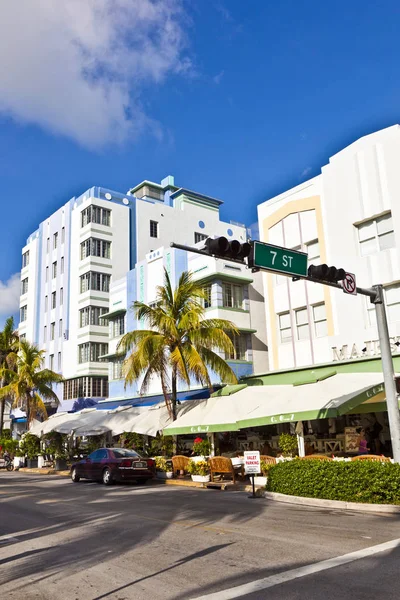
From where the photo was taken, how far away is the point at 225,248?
11.0m

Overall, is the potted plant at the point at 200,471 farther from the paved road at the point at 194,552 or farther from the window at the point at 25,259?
the window at the point at 25,259

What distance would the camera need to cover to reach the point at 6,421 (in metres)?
60.5

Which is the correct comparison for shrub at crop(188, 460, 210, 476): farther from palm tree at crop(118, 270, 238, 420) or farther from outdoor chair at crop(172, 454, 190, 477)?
palm tree at crop(118, 270, 238, 420)

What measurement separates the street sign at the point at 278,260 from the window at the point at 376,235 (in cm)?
1031

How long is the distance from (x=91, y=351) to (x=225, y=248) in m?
35.3

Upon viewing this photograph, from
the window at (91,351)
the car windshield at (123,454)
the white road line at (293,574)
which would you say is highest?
the window at (91,351)

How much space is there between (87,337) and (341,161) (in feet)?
88.9

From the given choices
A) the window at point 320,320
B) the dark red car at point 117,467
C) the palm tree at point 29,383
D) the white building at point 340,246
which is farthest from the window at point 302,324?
the palm tree at point 29,383

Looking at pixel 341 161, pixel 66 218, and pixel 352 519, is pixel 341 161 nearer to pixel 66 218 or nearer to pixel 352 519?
pixel 352 519

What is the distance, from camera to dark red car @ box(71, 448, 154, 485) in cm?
2156

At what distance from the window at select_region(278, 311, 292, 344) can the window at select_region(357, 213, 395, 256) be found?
193 inches

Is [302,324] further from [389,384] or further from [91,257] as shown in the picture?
[91,257]

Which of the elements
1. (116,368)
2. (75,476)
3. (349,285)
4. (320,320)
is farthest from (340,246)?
(116,368)

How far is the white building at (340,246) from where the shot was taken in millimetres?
21938
